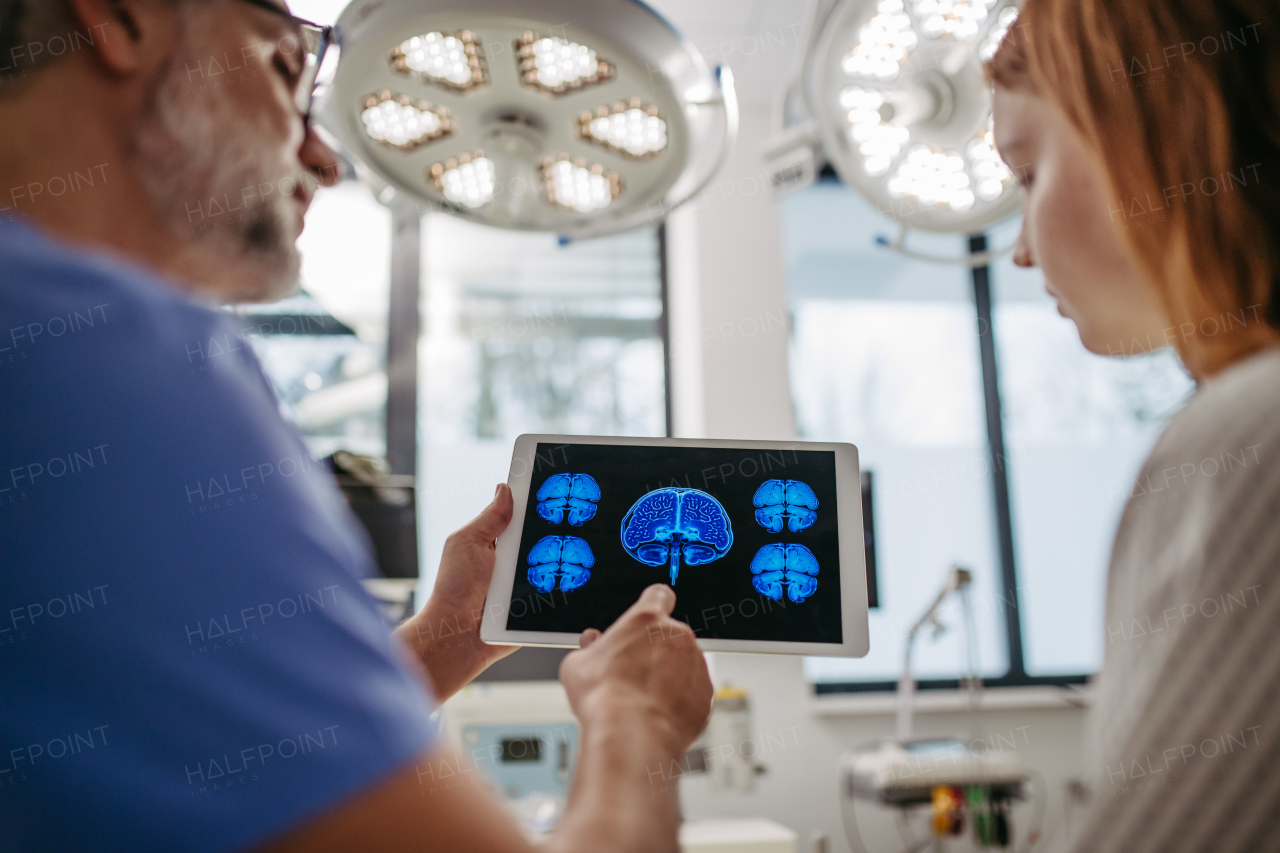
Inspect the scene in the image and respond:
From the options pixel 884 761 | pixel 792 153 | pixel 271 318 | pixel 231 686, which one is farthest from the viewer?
pixel 271 318

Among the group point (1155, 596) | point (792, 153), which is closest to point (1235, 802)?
point (1155, 596)

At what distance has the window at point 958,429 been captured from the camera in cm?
345

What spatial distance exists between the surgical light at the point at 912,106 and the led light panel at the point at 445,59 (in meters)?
0.38

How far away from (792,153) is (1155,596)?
2.64 ft

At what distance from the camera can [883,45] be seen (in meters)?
0.94

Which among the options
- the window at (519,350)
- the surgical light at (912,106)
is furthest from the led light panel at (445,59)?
the window at (519,350)

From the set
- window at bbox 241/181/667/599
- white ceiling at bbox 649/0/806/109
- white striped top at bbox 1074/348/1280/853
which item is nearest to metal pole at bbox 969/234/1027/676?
white ceiling at bbox 649/0/806/109

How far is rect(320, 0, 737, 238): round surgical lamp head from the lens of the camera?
2.72 ft

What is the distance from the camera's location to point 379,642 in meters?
0.50

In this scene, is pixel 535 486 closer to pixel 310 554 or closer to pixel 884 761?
pixel 310 554

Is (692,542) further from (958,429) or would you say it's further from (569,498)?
(958,429)

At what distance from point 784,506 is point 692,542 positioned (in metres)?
0.12

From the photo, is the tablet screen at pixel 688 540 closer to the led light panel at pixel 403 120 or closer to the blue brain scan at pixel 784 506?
the blue brain scan at pixel 784 506

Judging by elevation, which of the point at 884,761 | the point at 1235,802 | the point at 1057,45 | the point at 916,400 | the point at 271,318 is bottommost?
the point at 884,761
